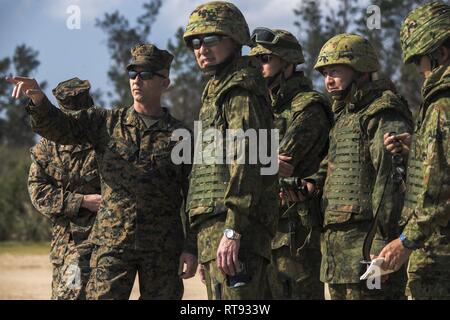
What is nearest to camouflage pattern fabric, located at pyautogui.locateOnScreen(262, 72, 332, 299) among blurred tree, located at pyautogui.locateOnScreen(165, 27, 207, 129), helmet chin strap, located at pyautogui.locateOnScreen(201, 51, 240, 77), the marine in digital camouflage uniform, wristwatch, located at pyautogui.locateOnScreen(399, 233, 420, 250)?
the marine in digital camouflage uniform

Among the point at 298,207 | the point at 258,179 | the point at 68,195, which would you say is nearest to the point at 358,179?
the point at 298,207

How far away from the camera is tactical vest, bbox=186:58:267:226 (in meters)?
6.37

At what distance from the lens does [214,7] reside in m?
6.71

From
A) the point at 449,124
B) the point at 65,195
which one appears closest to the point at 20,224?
the point at 65,195

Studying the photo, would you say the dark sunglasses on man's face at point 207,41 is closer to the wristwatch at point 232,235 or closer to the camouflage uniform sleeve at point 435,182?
the wristwatch at point 232,235

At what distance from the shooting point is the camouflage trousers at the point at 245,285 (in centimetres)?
622

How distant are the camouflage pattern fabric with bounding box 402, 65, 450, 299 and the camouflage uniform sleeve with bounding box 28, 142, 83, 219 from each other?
3303mm

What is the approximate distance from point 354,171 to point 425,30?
136 centimetres

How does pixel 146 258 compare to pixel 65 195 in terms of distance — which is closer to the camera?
pixel 146 258

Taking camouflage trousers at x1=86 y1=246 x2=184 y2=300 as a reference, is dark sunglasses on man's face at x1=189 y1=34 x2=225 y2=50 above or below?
above

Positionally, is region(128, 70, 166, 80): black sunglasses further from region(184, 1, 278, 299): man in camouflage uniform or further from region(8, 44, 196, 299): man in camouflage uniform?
region(184, 1, 278, 299): man in camouflage uniform

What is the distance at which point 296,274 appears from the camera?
7.92m
